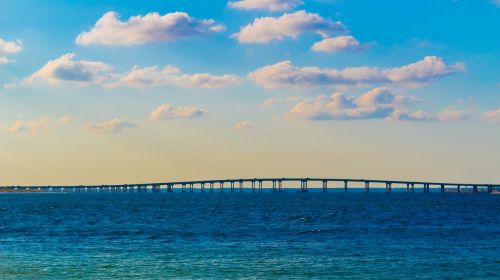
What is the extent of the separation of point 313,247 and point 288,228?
82.0 ft

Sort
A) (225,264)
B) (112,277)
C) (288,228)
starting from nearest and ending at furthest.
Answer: (112,277)
(225,264)
(288,228)

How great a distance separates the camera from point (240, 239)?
A: 6856cm

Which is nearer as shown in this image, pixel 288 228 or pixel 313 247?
pixel 313 247

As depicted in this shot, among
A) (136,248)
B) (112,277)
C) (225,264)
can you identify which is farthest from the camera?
(136,248)

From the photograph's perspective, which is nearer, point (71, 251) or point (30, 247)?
point (71, 251)

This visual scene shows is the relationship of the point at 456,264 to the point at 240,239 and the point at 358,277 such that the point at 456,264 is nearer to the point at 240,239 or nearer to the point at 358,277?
the point at 358,277

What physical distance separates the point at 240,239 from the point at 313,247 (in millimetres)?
10176

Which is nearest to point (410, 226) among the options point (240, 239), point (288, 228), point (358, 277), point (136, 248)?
point (288, 228)

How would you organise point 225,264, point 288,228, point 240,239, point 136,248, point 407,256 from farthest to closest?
point 288,228 < point 240,239 < point 136,248 < point 407,256 < point 225,264

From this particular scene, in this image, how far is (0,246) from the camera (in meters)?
62.2

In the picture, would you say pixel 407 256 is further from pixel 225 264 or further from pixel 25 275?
pixel 25 275

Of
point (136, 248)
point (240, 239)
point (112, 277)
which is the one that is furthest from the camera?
point (240, 239)

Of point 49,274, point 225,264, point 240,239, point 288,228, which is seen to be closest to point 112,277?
point 49,274

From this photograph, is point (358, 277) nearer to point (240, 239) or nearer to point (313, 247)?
point (313, 247)
